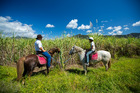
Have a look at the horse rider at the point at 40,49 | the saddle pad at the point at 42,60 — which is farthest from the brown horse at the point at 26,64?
the horse rider at the point at 40,49

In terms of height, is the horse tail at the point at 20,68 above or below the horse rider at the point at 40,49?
below

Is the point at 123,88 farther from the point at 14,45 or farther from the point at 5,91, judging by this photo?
the point at 14,45

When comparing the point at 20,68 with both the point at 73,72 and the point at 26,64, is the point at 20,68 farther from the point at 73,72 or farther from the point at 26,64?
the point at 73,72

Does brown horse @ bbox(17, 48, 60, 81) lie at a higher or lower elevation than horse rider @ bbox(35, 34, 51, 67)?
lower

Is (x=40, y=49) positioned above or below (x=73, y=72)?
above

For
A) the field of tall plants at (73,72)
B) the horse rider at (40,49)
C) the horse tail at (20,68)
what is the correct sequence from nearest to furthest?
the field of tall plants at (73,72) < the horse tail at (20,68) < the horse rider at (40,49)

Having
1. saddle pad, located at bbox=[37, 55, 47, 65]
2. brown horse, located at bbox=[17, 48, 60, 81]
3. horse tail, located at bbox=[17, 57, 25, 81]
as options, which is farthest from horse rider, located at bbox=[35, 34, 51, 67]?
horse tail, located at bbox=[17, 57, 25, 81]

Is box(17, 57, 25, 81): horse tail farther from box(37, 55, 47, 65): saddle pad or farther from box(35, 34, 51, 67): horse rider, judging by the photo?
box(35, 34, 51, 67): horse rider

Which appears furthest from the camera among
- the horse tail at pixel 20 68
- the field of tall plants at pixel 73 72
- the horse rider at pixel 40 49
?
the horse rider at pixel 40 49

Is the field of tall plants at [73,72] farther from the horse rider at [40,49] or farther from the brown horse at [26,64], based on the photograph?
the horse rider at [40,49]

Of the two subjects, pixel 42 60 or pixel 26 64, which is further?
pixel 42 60

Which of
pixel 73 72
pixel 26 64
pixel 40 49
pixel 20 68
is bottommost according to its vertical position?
pixel 73 72

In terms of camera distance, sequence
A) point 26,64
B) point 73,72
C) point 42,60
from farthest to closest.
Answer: point 73,72 → point 42,60 → point 26,64

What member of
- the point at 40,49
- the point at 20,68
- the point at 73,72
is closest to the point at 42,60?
the point at 40,49
